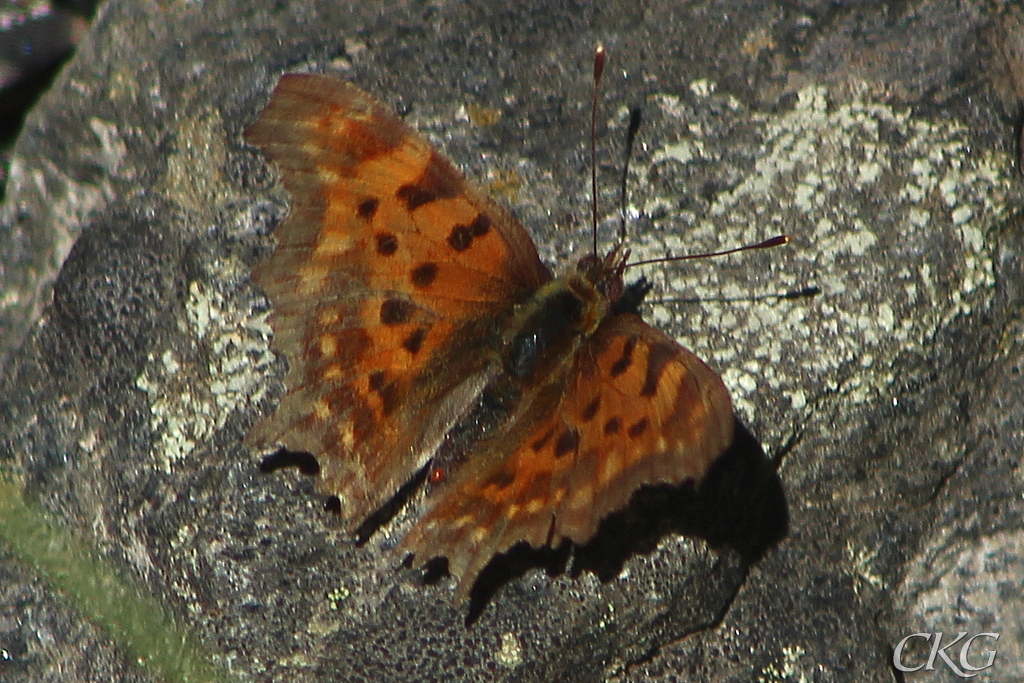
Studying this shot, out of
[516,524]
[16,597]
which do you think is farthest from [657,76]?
[16,597]

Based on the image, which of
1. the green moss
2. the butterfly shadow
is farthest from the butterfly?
the green moss

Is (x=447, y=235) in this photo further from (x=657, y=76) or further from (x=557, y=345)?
(x=657, y=76)

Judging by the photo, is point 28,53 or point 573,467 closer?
point 573,467

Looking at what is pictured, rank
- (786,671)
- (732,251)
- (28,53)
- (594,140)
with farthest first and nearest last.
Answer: (28,53)
(594,140)
(786,671)
(732,251)

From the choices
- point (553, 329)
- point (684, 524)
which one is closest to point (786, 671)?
point (684, 524)

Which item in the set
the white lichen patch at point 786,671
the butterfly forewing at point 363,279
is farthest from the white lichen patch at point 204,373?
the white lichen patch at point 786,671

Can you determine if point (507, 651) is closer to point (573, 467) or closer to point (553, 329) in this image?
point (573, 467)

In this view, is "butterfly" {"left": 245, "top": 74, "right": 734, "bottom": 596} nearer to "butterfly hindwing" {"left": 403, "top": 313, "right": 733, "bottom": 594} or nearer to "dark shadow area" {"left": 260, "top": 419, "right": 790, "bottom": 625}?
"butterfly hindwing" {"left": 403, "top": 313, "right": 733, "bottom": 594}
